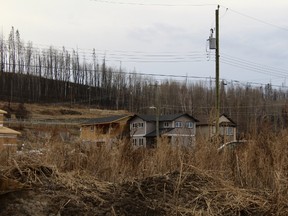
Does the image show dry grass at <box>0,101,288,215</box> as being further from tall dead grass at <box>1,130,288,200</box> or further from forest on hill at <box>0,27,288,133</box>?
forest on hill at <box>0,27,288,133</box>

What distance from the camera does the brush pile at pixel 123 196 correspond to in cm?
541

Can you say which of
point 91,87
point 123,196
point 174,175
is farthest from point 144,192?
point 91,87

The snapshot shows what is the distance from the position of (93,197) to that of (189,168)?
5.57ft

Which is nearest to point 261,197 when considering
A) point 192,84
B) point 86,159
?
point 86,159

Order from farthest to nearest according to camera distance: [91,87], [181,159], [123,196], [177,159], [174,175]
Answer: [91,87] < [177,159] < [181,159] < [174,175] < [123,196]

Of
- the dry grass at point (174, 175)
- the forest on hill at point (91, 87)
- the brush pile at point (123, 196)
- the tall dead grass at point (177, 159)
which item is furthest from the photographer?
the forest on hill at point (91, 87)

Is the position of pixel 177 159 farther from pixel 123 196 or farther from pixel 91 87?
pixel 91 87

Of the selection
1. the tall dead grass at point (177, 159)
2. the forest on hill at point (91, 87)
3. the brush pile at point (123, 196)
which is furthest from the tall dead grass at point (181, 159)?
the forest on hill at point (91, 87)

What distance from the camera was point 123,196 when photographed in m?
5.87

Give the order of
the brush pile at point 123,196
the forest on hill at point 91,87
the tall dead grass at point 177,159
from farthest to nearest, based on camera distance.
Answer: the forest on hill at point 91,87, the tall dead grass at point 177,159, the brush pile at point 123,196

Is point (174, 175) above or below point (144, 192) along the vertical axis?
above

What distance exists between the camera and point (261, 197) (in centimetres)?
600

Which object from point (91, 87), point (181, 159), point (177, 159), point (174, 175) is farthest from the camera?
point (91, 87)

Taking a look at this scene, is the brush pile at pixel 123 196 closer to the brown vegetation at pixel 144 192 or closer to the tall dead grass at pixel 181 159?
the brown vegetation at pixel 144 192
